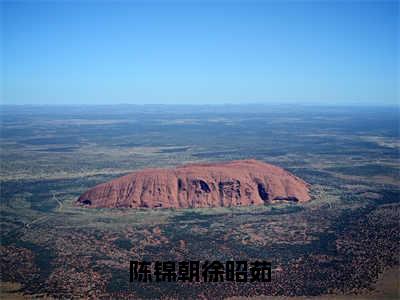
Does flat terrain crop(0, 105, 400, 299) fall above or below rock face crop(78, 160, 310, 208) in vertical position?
below

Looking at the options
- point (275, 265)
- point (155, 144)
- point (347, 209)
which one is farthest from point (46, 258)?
point (155, 144)

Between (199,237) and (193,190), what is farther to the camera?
(193,190)

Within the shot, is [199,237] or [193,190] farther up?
[193,190]

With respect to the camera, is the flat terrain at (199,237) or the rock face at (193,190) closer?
the flat terrain at (199,237)

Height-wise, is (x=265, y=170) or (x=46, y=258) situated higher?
(x=265, y=170)

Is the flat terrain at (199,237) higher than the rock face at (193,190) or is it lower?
lower

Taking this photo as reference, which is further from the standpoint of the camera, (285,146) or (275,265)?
(285,146)

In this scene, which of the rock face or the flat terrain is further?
the rock face

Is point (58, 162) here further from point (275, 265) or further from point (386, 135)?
point (386, 135)
